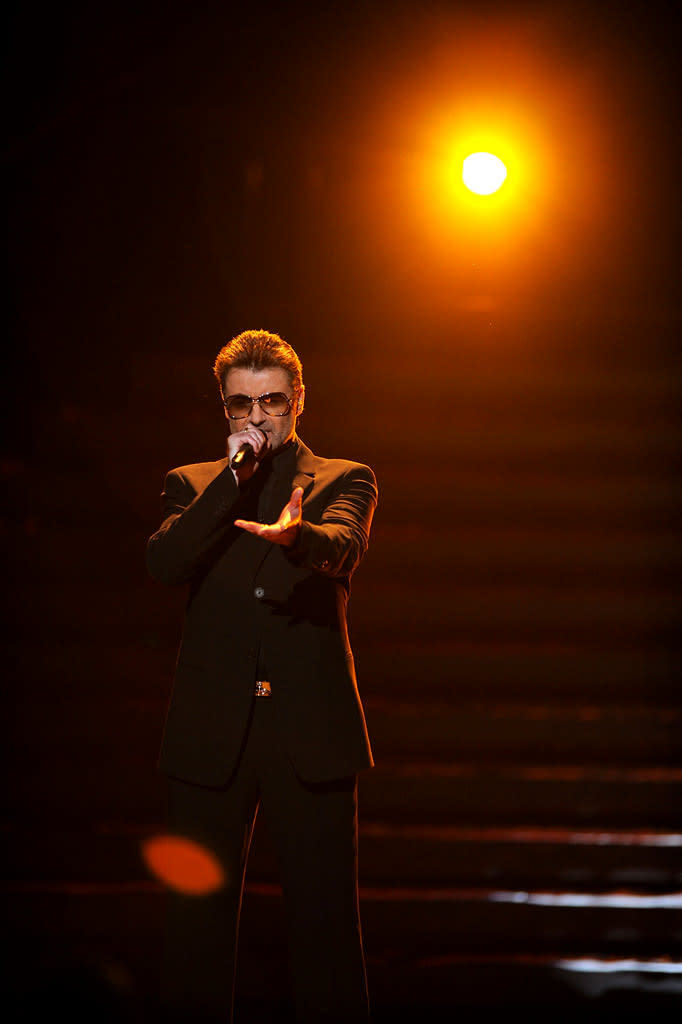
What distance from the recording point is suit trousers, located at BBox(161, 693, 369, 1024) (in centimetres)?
188

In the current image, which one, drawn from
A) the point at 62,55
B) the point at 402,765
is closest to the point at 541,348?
the point at 402,765

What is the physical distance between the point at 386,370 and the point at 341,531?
2.04m

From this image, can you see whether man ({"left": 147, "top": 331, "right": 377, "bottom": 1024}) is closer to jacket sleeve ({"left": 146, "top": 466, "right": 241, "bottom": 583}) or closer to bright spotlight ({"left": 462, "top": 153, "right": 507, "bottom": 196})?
jacket sleeve ({"left": 146, "top": 466, "right": 241, "bottom": 583})

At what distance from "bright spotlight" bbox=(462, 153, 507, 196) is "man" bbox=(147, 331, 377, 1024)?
89.9 inches

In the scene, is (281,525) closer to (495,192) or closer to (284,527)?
(284,527)

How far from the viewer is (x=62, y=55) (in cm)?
374

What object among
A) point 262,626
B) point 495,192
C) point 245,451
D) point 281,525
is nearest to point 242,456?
point 245,451

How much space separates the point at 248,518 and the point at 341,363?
1.87m

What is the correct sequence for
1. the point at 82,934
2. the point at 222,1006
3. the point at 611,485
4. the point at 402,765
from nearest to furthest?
the point at 222,1006 < the point at 82,934 < the point at 402,765 < the point at 611,485

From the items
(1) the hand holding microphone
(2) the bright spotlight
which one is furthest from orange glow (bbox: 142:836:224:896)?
(2) the bright spotlight

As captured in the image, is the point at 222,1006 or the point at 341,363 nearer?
the point at 222,1006

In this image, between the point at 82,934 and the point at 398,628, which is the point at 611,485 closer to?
the point at 398,628

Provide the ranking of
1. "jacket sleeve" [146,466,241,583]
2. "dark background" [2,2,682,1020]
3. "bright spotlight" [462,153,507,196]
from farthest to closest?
"bright spotlight" [462,153,507,196]
"dark background" [2,2,682,1020]
"jacket sleeve" [146,466,241,583]

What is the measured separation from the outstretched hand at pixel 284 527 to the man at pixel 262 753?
0.10 metres
